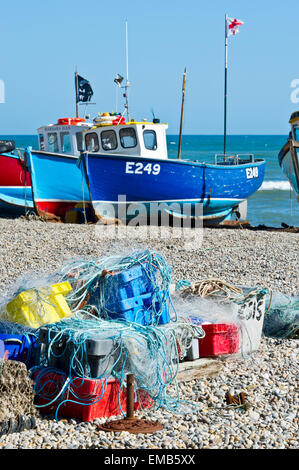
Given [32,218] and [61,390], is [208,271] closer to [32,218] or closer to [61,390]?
[61,390]

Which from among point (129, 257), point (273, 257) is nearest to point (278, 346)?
point (129, 257)

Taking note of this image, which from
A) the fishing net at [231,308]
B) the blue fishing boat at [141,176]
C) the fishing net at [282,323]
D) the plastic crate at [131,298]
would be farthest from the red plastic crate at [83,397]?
the blue fishing boat at [141,176]

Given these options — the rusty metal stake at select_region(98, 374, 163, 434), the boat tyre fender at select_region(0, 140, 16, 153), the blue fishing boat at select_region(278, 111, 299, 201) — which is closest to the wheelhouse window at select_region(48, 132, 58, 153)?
the blue fishing boat at select_region(278, 111, 299, 201)

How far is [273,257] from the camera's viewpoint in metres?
9.88

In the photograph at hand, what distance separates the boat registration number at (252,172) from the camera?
54.3ft

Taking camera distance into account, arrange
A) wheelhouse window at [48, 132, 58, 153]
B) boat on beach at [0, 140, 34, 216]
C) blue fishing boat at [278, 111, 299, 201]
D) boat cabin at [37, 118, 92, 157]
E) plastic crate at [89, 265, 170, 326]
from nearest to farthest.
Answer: plastic crate at [89, 265, 170, 326] → boat on beach at [0, 140, 34, 216] → blue fishing boat at [278, 111, 299, 201] → boat cabin at [37, 118, 92, 157] → wheelhouse window at [48, 132, 58, 153]

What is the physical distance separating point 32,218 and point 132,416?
439 inches

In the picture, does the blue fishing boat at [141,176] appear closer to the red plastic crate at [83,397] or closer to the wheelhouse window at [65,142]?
the wheelhouse window at [65,142]

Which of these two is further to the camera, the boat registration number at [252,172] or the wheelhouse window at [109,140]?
the boat registration number at [252,172]

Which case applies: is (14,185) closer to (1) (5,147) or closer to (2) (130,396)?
(1) (5,147)

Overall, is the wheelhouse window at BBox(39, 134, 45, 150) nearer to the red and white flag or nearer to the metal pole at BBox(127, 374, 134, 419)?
the red and white flag

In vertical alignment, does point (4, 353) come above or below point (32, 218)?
above

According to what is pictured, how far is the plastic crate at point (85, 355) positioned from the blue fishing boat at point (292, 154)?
39.5ft

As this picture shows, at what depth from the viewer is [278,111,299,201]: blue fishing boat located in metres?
15.3
